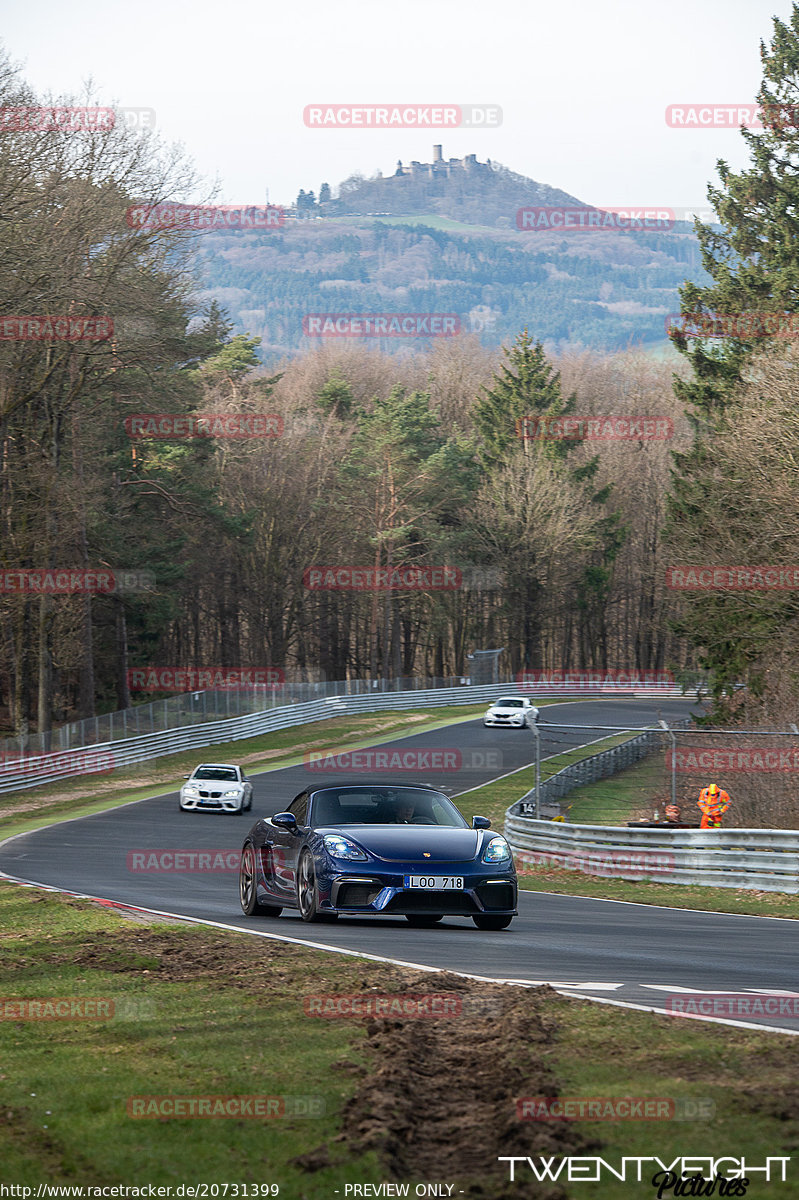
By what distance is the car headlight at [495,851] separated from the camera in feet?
39.1

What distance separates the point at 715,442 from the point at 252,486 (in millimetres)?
42592

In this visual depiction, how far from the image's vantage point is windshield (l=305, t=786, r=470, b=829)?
41.2 ft

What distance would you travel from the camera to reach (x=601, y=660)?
99.4 m

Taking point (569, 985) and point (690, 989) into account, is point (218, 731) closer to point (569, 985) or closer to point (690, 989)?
point (569, 985)

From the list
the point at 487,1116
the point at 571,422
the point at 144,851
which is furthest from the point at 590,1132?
the point at 571,422

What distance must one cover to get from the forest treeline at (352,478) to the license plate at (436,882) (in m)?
21.6

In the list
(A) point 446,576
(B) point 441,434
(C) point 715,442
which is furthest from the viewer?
(B) point 441,434

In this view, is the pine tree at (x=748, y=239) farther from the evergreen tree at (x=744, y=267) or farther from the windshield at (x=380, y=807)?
the windshield at (x=380, y=807)

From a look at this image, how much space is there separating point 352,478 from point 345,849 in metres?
69.2

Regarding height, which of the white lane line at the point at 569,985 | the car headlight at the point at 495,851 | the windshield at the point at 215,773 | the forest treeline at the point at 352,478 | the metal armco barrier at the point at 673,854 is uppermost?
the forest treeline at the point at 352,478

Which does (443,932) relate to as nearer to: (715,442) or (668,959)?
(668,959)

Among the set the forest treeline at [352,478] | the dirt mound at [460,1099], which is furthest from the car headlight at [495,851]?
the forest treeline at [352,478]

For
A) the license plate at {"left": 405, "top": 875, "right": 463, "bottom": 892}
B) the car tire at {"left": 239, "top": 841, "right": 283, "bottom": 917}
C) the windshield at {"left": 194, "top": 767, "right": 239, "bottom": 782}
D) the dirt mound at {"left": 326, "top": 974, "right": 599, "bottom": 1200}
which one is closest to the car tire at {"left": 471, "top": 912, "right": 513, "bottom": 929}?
the license plate at {"left": 405, "top": 875, "right": 463, "bottom": 892}

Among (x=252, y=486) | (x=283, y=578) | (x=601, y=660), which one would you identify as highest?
(x=252, y=486)
